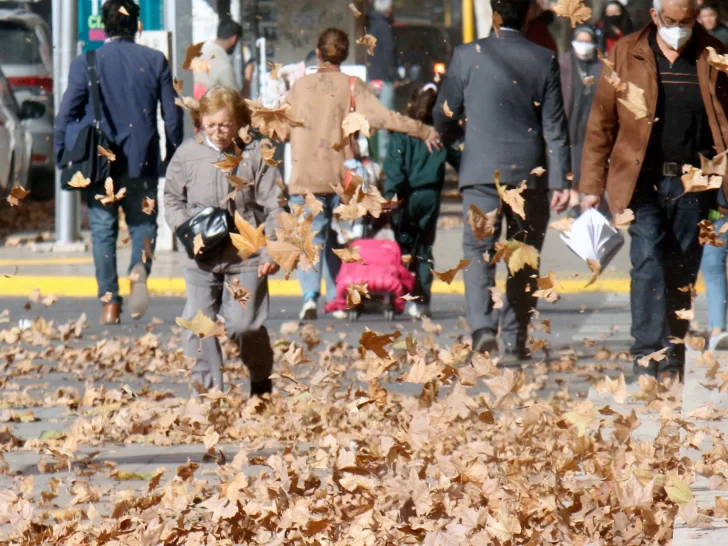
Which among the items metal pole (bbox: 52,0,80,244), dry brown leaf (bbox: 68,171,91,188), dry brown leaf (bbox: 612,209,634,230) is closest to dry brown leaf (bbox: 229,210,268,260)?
dry brown leaf (bbox: 612,209,634,230)

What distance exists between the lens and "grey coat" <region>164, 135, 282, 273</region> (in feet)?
22.5

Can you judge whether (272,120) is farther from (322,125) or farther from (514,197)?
(322,125)

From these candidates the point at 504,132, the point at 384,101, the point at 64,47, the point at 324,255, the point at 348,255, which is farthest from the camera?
the point at 384,101

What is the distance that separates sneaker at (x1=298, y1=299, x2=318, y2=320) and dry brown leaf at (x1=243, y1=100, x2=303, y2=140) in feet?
11.9

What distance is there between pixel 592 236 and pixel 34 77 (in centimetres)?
1241

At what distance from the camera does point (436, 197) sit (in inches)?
412

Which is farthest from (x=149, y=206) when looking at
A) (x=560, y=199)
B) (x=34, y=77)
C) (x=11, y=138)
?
(x=34, y=77)

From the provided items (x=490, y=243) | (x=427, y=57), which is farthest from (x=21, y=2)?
(x=490, y=243)

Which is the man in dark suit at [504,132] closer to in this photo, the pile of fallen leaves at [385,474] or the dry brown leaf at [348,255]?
the pile of fallen leaves at [385,474]

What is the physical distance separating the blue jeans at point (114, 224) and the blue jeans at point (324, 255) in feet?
3.09

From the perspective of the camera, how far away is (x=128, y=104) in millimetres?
9516

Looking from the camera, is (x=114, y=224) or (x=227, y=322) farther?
(x=114, y=224)

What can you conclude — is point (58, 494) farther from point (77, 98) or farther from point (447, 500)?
point (77, 98)

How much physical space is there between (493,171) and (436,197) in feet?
7.26
